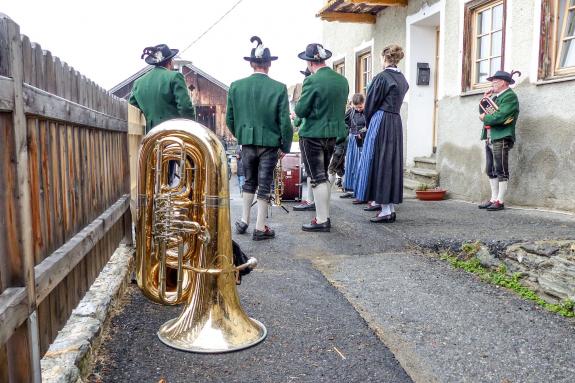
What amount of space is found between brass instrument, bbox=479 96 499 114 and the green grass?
2.58 metres

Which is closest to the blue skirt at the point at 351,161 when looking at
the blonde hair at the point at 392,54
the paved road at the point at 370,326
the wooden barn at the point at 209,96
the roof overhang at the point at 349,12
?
the blonde hair at the point at 392,54

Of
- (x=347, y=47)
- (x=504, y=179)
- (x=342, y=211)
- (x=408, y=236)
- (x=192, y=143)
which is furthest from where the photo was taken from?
(x=347, y=47)

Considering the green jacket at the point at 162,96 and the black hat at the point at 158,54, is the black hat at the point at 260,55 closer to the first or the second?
the green jacket at the point at 162,96

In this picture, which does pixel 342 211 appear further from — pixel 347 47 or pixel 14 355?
pixel 347 47

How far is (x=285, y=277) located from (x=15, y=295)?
2.42m

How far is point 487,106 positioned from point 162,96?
3957mm

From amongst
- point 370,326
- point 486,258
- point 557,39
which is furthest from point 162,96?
point 557,39

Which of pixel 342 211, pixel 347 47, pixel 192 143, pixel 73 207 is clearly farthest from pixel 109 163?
pixel 347 47

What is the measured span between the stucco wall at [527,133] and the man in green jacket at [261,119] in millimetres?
3061

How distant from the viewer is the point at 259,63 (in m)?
5.04

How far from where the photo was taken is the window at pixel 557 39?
566 centimetres

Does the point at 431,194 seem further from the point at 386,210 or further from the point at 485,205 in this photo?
the point at 386,210

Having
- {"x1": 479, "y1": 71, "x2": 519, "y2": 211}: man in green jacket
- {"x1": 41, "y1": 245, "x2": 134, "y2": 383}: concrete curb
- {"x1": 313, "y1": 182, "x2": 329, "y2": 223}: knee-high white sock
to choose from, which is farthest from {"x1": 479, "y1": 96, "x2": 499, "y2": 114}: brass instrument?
{"x1": 41, "y1": 245, "x2": 134, "y2": 383}: concrete curb

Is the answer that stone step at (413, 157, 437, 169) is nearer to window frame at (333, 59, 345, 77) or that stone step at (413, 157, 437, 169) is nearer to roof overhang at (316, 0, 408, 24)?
roof overhang at (316, 0, 408, 24)
